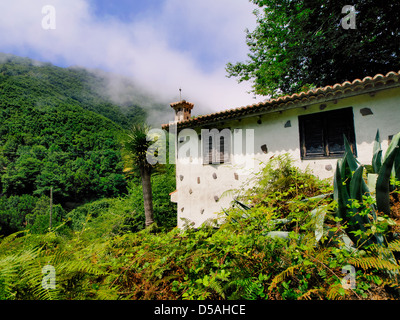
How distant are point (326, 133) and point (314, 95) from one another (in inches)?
44.5

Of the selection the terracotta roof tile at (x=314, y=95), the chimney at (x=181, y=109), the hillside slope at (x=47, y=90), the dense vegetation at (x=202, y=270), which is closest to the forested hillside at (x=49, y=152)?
the hillside slope at (x=47, y=90)

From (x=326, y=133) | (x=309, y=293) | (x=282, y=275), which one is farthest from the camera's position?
(x=326, y=133)

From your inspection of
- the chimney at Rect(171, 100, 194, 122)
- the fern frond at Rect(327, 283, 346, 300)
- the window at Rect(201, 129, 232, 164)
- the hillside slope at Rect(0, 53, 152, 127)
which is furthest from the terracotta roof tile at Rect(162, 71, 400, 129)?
the hillside slope at Rect(0, 53, 152, 127)

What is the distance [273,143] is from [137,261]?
5474 millimetres

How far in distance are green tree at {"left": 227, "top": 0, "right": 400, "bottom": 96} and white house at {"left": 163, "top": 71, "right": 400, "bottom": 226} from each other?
246 inches

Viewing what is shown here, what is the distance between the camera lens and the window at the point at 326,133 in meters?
5.25

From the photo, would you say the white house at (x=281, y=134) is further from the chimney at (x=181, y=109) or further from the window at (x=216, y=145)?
the chimney at (x=181, y=109)

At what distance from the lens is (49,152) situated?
38500 millimetres

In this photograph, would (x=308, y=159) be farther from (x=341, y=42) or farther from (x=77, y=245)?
(x=341, y=42)

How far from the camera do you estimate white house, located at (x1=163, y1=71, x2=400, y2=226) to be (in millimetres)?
4800

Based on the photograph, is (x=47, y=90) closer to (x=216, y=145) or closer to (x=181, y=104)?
(x=181, y=104)

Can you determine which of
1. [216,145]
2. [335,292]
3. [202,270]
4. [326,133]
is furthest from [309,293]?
[216,145]

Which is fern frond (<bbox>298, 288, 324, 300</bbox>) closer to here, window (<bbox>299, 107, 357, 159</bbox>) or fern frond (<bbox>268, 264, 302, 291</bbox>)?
fern frond (<bbox>268, 264, 302, 291</bbox>)

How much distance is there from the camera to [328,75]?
1106cm
